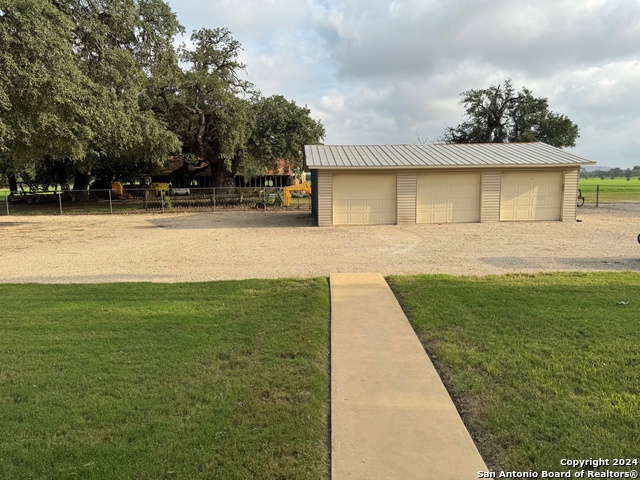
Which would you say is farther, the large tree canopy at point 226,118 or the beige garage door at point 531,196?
the large tree canopy at point 226,118

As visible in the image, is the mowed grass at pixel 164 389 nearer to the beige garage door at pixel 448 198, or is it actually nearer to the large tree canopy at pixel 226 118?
the beige garage door at pixel 448 198

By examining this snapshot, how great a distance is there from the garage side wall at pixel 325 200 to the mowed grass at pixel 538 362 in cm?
1018

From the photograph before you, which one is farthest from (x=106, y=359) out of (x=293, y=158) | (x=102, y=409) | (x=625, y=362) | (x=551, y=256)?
(x=293, y=158)

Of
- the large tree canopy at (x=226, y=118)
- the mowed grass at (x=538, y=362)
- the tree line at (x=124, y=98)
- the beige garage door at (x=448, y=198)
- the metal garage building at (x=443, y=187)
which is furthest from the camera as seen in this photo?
the large tree canopy at (x=226, y=118)

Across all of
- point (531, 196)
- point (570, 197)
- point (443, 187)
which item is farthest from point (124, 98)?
point (570, 197)

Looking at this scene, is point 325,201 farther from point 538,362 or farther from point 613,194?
point 613,194

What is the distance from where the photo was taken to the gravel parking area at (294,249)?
867 centimetres

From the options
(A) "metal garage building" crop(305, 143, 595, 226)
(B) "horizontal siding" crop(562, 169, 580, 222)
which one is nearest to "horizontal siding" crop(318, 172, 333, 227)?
(A) "metal garage building" crop(305, 143, 595, 226)

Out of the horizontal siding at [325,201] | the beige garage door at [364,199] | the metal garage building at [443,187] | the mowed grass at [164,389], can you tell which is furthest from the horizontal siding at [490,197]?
the mowed grass at [164,389]

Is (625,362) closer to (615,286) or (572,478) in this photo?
(572,478)

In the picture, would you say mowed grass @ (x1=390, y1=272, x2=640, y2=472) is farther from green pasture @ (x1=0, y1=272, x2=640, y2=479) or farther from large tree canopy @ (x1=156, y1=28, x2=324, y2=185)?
large tree canopy @ (x1=156, y1=28, x2=324, y2=185)

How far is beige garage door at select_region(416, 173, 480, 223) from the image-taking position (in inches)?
693

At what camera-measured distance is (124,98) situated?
18.4m

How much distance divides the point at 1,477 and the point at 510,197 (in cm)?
1863
